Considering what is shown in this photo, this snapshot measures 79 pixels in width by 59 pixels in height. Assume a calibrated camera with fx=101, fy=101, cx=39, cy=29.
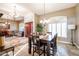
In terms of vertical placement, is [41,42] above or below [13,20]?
below

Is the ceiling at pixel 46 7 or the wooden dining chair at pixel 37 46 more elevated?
the ceiling at pixel 46 7

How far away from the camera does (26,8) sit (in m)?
2.29

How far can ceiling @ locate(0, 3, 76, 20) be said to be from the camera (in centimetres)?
225

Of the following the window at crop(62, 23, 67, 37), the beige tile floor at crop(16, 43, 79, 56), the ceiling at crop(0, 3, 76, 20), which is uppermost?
the ceiling at crop(0, 3, 76, 20)

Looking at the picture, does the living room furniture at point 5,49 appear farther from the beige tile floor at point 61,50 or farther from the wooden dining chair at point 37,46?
the wooden dining chair at point 37,46

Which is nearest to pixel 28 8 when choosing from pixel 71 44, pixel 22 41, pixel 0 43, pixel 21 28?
pixel 21 28

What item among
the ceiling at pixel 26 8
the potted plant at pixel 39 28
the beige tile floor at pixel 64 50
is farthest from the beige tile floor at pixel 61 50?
the ceiling at pixel 26 8

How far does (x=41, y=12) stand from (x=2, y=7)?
88 centimetres

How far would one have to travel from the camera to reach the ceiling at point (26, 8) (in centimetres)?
225

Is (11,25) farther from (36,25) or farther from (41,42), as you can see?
(41,42)

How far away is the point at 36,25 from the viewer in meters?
2.36

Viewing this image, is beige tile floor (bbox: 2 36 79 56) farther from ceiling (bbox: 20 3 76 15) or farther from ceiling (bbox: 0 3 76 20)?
ceiling (bbox: 20 3 76 15)

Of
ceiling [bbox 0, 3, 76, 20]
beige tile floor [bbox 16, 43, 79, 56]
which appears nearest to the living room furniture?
beige tile floor [bbox 16, 43, 79, 56]

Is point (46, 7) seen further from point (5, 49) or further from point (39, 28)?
point (5, 49)
